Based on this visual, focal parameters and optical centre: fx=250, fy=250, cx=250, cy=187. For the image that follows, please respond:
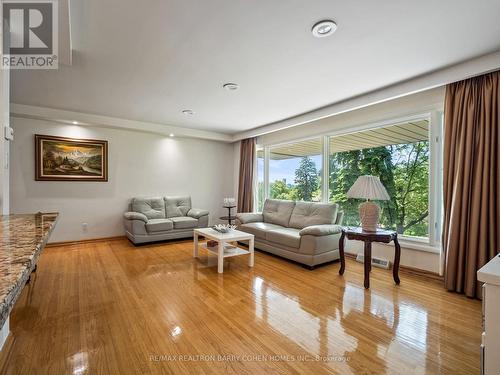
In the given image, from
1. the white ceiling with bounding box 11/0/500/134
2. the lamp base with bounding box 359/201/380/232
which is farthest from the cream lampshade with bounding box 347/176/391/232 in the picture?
the white ceiling with bounding box 11/0/500/134

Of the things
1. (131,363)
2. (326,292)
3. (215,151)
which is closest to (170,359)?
(131,363)

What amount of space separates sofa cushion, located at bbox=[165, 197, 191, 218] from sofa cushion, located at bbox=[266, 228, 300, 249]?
2293mm

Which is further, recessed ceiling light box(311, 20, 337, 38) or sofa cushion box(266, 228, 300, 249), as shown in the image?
sofa cushion box(266, 228, 300, 249)

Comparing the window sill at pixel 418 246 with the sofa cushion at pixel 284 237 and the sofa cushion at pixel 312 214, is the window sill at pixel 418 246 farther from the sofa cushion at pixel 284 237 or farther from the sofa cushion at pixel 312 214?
the sofa cushion at pixel 284 237

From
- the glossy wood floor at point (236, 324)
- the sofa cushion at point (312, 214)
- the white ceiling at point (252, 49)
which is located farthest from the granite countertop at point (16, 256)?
the sofa cushion at point (312, 214)

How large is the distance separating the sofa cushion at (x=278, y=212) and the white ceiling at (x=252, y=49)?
1.82m

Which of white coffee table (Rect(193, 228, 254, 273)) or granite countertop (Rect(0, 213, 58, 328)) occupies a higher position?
granite countertop (Rect(0, 213, 58, 328))

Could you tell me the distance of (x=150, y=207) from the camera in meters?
5.09

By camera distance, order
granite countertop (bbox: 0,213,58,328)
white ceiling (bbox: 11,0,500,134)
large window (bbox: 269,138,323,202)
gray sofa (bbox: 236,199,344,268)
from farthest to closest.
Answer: large window (bbox: 269,138,323,202)
gray sofa (bbox: 236,199,344,268)
white ceiling (bbox: 11,0,500,134)
granite countertop (bbox: 0,213,58,328)

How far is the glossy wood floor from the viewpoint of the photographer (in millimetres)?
1609

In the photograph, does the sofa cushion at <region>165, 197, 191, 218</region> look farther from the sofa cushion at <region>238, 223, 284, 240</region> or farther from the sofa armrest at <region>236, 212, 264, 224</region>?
the sofa cushion at <region>238, 223, 284, 240</region>

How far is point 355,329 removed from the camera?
78.7 inches

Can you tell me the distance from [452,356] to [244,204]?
181 inches

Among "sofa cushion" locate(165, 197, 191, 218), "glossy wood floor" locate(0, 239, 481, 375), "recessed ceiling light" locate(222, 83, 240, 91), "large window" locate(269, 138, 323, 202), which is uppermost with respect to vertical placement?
"recessed ceiling light" locate(222, 83, 240, 91)
